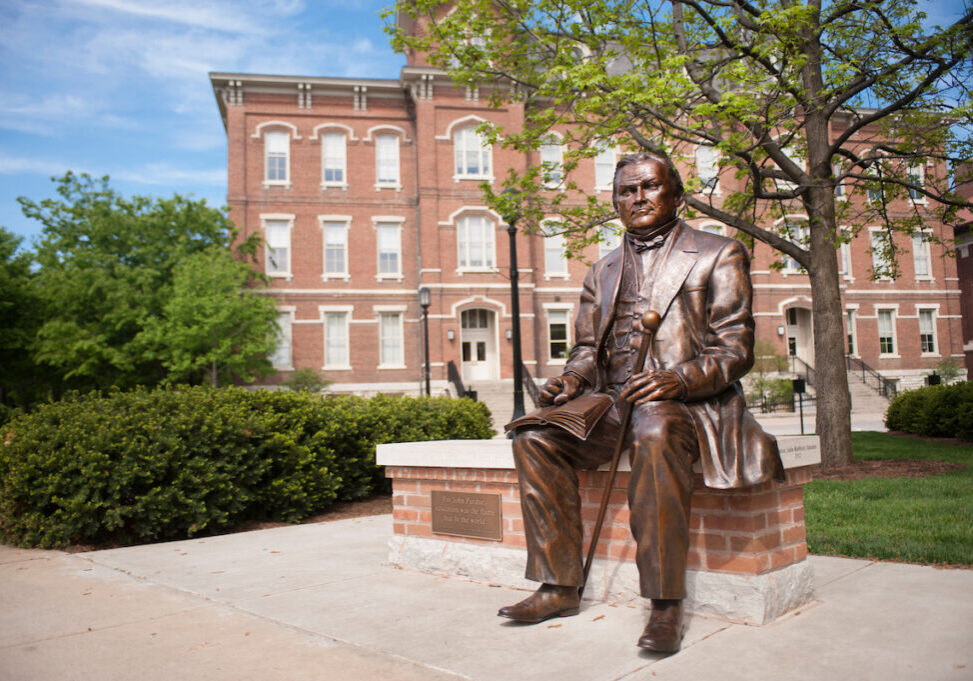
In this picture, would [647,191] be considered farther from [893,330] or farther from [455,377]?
[893,330]

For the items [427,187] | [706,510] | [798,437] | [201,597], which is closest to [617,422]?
[706,510]

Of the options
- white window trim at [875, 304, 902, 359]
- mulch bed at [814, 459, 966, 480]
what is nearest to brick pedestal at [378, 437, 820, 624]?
mulch bed at [814, 459, 966, 480]

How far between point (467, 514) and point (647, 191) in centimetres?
237

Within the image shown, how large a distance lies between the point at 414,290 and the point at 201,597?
2749cm

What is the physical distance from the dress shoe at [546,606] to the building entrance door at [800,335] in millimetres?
34887

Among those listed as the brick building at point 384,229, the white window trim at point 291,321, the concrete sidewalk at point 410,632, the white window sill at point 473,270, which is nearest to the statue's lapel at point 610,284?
the concrete sidewalk at point 410,632

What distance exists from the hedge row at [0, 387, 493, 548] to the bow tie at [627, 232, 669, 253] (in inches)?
188

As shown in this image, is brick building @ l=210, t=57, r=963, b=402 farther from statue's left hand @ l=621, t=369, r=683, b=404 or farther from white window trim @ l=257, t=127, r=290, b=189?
statue's left hand @ l=621, t=369, r=683, b=404

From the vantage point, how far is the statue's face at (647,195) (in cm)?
405

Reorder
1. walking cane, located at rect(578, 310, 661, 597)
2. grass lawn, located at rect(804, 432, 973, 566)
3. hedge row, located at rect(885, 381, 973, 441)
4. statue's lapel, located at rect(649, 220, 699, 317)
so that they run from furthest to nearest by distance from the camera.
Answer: hedge row, located at rect(885, 381, 973, 441)
grass lawn, located at rect(804, 432, 973, 566)
statue's lapel, located at rect(649, 220, 699, 317)
walking cane, located at rect(578, 310, 661, 597)

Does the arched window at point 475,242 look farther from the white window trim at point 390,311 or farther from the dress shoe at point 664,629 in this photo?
the dress shoe at point 664,629

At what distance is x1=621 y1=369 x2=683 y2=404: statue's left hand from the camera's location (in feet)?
11.6

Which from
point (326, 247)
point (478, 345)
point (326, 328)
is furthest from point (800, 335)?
point (326, 247)

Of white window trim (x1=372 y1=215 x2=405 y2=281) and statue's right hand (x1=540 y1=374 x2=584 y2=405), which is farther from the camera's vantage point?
white window trim (x1=372 y1=215 x2=405 y2=281)
